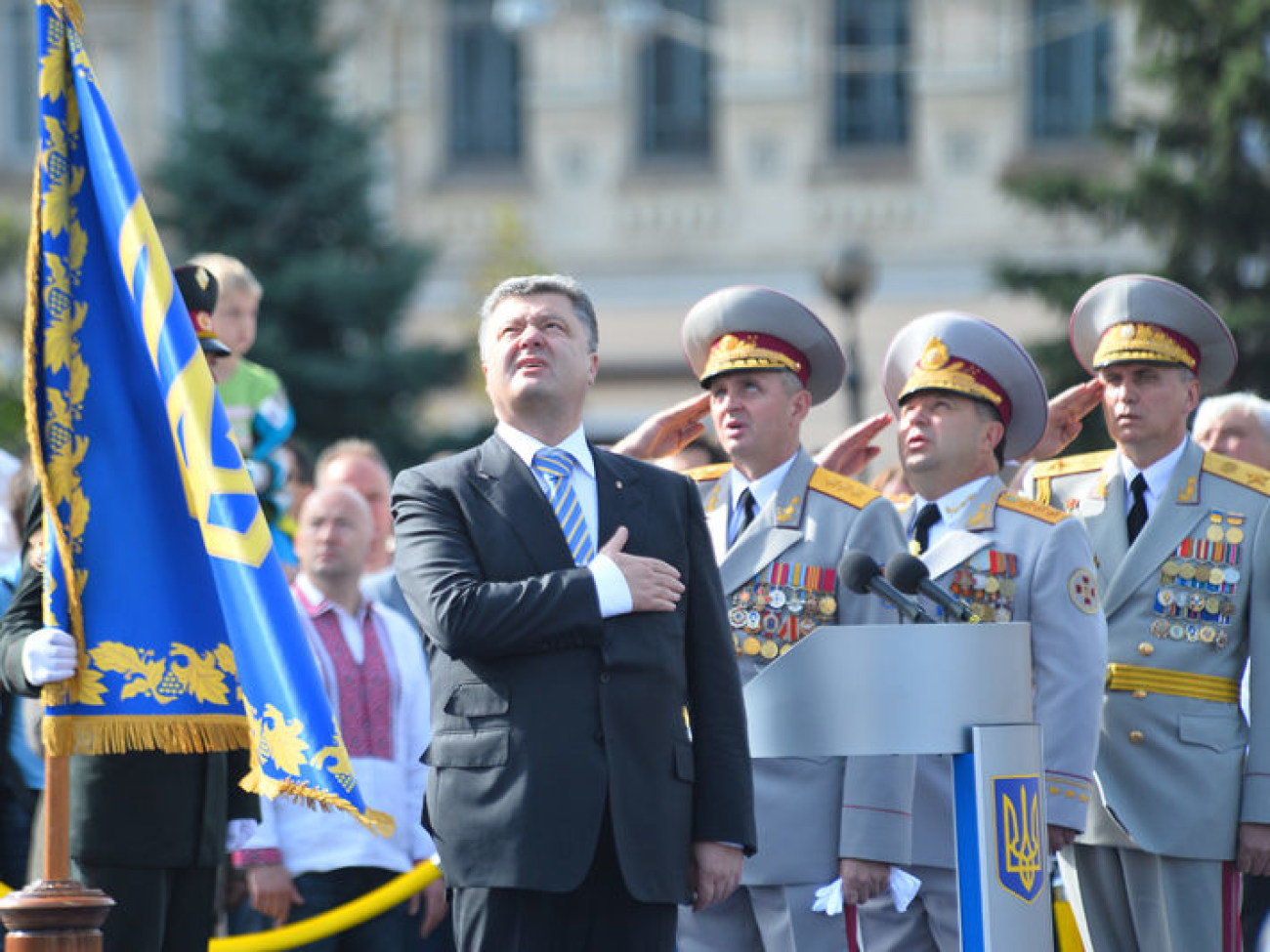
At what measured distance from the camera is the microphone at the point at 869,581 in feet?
16.4

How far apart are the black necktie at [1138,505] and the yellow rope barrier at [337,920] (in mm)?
2246

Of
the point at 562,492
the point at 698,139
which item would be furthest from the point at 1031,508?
the point at 698,139

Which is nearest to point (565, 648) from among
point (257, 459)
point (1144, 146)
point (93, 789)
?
point (93, 789)

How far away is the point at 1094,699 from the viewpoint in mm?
5988

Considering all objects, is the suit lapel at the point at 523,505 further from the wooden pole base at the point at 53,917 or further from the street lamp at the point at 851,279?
the street lamp at the point at 851,279

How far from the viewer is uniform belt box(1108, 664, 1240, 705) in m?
6.34

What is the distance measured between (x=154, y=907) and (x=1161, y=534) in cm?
282

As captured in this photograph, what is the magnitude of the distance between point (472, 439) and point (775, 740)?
51.6 ft

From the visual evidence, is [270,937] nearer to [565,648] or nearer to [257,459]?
[257,459]

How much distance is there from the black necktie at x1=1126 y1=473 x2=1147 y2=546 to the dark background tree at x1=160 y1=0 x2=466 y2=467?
14275 mm

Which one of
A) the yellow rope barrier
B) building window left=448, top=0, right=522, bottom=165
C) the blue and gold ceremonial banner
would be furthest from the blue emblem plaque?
building window left=448, top=0, right=522, bottom=165

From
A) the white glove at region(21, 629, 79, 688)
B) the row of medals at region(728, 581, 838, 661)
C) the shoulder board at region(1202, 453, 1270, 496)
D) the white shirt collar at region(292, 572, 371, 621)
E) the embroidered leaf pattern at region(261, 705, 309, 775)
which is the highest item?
the shoulder board at region(1202, 453, 1270, 496)

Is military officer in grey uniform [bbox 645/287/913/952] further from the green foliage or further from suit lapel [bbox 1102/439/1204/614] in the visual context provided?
the green foliage

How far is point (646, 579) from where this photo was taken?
4.81 metres
